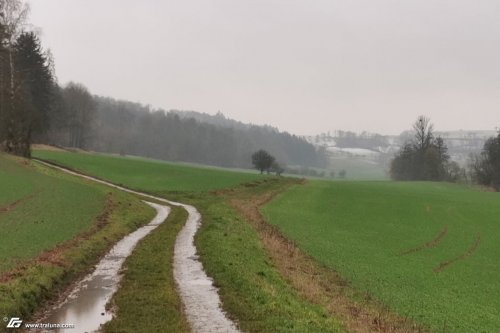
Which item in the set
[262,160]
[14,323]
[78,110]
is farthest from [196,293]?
[78,110]

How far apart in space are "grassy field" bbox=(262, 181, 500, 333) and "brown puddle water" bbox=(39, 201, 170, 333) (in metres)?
10.9

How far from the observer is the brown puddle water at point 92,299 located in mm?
14234

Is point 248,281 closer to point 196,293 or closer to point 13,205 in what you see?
point 196,293

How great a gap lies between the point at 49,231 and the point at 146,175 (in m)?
51.0

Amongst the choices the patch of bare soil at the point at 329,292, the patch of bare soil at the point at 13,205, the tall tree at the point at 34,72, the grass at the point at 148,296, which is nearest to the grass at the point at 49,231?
the patch of bare soil at the point at 13,205

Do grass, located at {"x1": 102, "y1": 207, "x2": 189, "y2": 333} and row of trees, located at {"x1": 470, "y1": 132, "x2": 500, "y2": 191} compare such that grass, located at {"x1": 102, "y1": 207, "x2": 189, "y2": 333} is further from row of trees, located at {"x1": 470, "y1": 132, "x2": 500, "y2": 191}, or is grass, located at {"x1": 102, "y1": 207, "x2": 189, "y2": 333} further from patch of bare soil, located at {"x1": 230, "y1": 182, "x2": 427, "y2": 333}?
row of trees, located at {"x1": 470, "y1": 132, "x2": 500, "y2": 191}

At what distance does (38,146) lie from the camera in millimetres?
93250

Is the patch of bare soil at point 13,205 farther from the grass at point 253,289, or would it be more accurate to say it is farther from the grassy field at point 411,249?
the grassy field at point 411,249

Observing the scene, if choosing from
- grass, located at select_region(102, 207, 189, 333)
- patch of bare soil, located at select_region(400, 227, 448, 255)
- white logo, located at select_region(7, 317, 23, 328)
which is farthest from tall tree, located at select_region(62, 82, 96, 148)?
white logo, located at select_region(7, 317, 23, 328)

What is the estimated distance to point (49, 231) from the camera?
27875 millimetres

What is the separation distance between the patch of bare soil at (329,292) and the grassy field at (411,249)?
743 millimetres

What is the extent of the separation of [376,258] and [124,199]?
27095 millimetres

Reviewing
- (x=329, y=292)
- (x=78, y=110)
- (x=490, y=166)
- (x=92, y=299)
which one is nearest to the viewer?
(x=92, y=299)

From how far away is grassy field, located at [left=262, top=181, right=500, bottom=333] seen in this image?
19.2 metres
